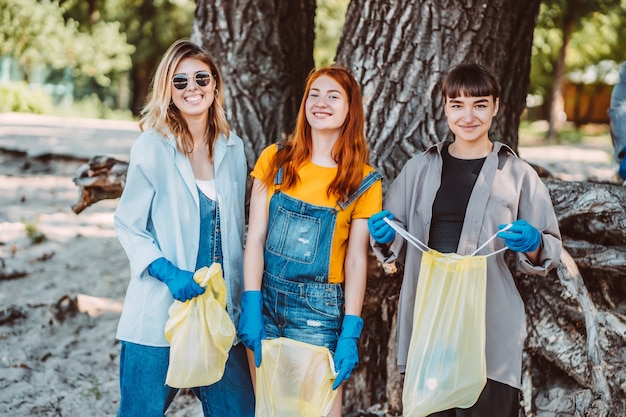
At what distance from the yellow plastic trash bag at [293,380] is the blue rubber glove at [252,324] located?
0.03 meters

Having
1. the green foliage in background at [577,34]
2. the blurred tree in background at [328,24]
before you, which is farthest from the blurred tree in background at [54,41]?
the green foliage in background at [577,34]

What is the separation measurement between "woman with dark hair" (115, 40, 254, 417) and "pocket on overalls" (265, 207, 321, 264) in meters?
0.20

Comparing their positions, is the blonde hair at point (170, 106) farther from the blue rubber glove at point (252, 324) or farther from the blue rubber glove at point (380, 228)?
the blue rubber glove at point (380, 228)

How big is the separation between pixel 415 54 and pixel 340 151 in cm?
111

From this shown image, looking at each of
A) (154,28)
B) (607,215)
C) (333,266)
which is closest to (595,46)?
(154,28)

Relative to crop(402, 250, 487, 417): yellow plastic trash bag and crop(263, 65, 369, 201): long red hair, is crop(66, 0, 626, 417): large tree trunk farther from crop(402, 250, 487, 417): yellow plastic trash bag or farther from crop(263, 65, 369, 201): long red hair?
crop(402, 250, 487, 417): yellow plastic trash bag

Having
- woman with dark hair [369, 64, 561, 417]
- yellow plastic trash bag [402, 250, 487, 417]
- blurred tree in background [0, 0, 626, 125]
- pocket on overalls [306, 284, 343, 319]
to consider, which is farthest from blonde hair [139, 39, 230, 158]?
blurred tree in background [0, 0, 626, 125]

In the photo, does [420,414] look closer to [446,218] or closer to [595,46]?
[446,218]

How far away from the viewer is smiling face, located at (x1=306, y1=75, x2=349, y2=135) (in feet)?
9.23

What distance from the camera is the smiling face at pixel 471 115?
2701 millimetres

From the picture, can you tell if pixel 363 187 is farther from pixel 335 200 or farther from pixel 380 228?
pixel 380 228

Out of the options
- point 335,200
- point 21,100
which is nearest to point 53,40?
point 21,100

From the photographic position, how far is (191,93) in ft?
9.24

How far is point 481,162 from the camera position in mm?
2758
